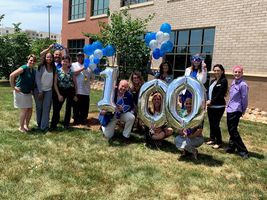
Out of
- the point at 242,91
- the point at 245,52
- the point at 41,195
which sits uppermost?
the point at 245,52

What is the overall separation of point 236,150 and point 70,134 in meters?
3.52

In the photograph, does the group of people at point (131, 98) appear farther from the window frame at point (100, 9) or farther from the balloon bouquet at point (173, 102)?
the window frame at point (100, 9)

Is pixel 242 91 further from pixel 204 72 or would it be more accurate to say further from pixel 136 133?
pixel 136 133

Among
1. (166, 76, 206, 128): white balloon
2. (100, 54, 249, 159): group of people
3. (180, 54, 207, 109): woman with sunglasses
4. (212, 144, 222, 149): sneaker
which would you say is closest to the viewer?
(166, 76, 206, 128): white balloon

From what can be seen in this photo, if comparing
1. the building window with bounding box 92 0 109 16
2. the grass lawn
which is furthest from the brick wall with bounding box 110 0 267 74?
the building window with bounding box 92 0 109 16

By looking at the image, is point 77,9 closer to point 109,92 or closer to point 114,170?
point 109,92

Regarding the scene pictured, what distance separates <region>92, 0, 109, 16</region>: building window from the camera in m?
21.5

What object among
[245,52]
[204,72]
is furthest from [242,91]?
[245,52]

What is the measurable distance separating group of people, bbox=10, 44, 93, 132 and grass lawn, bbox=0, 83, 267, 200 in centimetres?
54

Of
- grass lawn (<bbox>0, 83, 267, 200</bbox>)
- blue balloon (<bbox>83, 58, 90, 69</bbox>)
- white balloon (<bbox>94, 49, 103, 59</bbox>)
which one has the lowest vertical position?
grass lawn (<bbox>0, 83, 267, 200</bbox>)

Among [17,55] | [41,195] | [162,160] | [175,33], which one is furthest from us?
[17,55]

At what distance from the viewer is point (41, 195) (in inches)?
167

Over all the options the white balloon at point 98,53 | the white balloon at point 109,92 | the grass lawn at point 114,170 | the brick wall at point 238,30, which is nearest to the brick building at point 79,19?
the brick wall at point 238,30

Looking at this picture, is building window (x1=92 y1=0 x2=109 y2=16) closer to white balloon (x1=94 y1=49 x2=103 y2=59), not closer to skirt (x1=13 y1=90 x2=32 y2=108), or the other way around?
white balloon (x1=94 y1=49 x2=103 y2=59)
